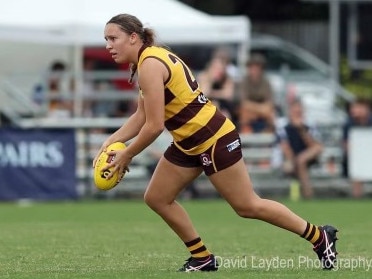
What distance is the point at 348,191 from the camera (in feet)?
76.6

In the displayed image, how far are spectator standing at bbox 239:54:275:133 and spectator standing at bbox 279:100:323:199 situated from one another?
0.48 meters

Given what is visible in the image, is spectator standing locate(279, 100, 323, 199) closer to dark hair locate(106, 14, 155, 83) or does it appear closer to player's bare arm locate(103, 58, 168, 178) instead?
dark hair locate(106, 14, 155, 83)

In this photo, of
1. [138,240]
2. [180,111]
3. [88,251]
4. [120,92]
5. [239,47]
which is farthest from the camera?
[239,47]

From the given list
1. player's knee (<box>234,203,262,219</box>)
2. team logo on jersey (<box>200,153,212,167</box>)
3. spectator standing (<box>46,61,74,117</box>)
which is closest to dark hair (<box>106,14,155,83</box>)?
team logo on jersey (<box>200,153,212,167</box>)

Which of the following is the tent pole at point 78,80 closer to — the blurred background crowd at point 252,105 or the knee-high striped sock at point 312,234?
the blurred background crowd at point 252,105

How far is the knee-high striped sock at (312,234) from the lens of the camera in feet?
33.9

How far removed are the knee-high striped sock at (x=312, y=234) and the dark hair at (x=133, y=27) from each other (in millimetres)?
1796

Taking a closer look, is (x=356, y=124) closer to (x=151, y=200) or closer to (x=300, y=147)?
(x=300, y=147)

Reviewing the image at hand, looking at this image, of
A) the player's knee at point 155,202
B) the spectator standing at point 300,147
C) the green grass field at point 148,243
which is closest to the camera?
the player's knee at point 155,202

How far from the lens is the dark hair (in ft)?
33.1

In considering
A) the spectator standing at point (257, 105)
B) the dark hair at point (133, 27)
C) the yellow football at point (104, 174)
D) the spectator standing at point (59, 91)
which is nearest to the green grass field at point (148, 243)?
the yellow football at point (104, 174)

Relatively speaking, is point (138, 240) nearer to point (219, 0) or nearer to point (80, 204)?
point (80, 204)

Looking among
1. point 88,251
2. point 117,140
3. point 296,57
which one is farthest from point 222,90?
point 117,140

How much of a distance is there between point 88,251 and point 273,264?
2.12 metres
